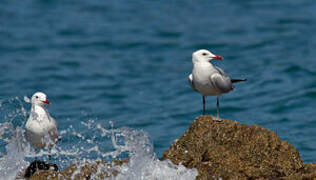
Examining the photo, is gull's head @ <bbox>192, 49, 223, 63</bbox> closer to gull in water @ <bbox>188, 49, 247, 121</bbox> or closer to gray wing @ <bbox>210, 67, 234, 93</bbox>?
gull in water @ <bbox>188, 49, 247, 121</bbox>

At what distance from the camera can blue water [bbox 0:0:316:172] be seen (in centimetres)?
1408

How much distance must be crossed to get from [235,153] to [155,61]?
1055cm

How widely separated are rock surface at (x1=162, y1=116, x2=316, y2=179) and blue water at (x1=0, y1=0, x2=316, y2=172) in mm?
3030

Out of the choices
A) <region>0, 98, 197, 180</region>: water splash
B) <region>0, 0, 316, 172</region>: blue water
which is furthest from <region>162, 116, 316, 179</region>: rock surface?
<region>0, 0, 316, 172</region>: blue water

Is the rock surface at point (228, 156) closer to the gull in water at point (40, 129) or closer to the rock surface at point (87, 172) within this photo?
the rock surface at point (87, 172)

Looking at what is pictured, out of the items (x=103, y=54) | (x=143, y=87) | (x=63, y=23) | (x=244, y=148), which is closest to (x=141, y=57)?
(x=103, y=54)

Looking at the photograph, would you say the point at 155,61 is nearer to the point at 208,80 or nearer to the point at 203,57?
the point at 203,57

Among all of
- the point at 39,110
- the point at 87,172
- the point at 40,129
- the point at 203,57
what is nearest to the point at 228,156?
the point at 203,57

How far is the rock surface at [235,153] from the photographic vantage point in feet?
25.2

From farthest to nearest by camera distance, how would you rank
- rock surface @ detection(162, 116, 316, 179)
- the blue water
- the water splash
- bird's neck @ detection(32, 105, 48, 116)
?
the blue water → bird's neck @ detection(32, 105, 48, 116) → the water splash → rock surface @ detection(162, 116, 316, 179)

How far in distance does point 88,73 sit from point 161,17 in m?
5.20

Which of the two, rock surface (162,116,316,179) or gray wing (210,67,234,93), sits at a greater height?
gray wing (210,67,234,93)

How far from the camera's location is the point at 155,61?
720 inches

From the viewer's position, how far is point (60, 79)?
17.2m
